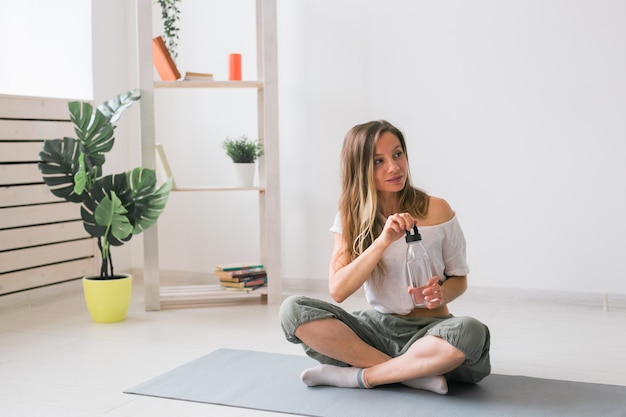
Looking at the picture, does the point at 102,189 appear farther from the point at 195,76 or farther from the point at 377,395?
the point at 377,395

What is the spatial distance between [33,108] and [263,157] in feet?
3.64

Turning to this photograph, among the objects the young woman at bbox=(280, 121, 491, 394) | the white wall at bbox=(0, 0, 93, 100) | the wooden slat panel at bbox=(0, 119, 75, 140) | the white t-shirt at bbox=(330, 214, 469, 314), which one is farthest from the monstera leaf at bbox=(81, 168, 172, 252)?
the white t-shirt at bbox=(330, 214, 469, 314)

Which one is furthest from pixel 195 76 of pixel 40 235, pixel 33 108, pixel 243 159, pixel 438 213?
pixel 438 213

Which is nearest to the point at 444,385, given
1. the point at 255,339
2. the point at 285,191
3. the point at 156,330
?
the point at 255,339

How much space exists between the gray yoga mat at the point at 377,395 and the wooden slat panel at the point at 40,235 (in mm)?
1466

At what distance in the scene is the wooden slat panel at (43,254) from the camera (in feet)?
12.2

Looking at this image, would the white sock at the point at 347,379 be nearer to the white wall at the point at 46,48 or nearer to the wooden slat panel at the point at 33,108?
the wooden slat panel at the point at 33,108

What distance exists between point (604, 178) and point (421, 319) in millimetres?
1550

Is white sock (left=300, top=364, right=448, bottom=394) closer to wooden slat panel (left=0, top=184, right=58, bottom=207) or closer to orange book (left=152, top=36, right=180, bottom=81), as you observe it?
orange book (left=152, top=36, right=180, bottom=81)

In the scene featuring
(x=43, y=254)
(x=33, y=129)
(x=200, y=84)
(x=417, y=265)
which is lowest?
(x=43, y=254)

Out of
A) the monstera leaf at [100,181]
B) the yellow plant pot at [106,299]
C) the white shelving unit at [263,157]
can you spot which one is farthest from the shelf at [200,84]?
the yellow plant pot at [106,299]

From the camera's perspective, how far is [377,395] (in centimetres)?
229

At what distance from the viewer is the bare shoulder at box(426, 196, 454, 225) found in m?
2.40

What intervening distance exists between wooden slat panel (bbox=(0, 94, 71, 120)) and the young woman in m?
1.96
